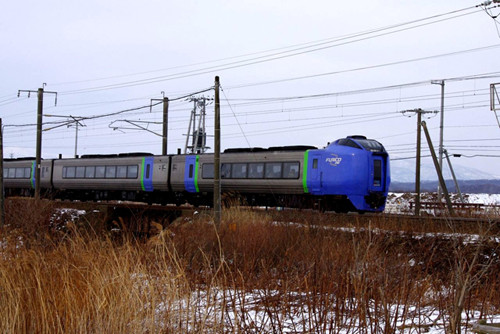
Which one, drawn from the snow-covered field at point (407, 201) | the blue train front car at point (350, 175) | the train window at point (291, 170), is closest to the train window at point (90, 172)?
the train window at point (291, 170)

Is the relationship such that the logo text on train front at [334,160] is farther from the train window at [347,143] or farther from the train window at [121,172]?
the train window at [121,172]

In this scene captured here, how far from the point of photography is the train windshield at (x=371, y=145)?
2059cm

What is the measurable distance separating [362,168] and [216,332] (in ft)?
52.6

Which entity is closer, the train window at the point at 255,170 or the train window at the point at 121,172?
the train window at the point at 255,170

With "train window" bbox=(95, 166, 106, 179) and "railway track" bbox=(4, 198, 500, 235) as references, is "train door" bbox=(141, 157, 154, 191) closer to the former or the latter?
"train window" bbox=(95, 166, 106, 179)

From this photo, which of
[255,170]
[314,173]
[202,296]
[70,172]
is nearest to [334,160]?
[314,173]

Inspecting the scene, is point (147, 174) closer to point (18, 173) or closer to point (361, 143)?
point (361, 143)

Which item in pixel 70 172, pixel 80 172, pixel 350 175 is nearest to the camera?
pixel 350 175

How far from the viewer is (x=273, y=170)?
2255 centimetres

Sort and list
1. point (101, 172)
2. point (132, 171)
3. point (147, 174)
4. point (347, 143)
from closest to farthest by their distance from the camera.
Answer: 1. point (347, 143)
2. point (147, 174)
3. point (132, 171)
4. point (101, 172)

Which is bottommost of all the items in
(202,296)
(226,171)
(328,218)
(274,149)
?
(202,296)

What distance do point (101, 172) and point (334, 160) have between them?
54.5ft

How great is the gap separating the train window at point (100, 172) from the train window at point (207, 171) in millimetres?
8952

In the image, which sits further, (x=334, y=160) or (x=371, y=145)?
(x=371, y=145)
